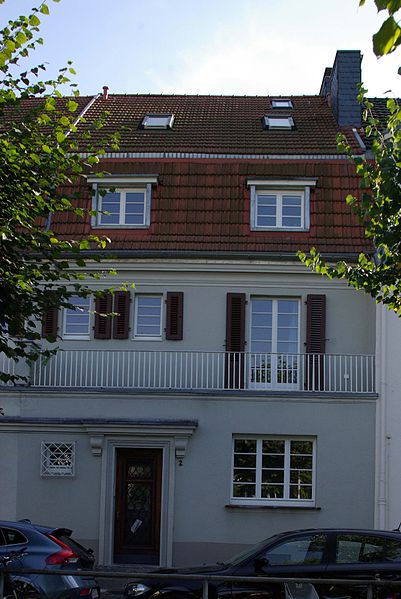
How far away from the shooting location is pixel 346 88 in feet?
86.8

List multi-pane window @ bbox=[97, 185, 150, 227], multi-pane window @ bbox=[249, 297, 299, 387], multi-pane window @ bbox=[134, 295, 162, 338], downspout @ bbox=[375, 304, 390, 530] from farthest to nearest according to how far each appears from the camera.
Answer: multi-pane window @ bbox=[97, 185, 150, 227]
multi-pane window @ bbox=[134, 295, 162, 338]
multi-pane window @ bbox=[249, 297, 299, 387]
downspout @ bbox=[375, 304, 390, 530]

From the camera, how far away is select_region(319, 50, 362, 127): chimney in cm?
2627

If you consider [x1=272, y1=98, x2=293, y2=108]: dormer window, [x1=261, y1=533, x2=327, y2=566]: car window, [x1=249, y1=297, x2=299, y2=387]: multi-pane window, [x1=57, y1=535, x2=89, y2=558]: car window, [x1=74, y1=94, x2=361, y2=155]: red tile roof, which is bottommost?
[x1=57, y1=535, x2=89, y2=558]: car window

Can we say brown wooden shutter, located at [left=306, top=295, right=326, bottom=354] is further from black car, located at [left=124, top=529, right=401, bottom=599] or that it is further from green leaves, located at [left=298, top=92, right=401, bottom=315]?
black car, located at [left=124, top=529, right=401, bottom=599]

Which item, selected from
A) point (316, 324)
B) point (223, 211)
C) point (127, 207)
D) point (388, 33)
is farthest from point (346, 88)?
point (388, 33)

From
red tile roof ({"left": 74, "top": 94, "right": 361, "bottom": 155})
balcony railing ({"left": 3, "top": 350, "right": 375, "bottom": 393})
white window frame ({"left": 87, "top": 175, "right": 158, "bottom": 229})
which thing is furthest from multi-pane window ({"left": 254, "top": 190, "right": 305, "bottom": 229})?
balcony railing ({"left": 3, "top": 350, "right": 375, "bottom": 393})

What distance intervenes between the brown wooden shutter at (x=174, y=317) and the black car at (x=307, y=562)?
9.57 meters

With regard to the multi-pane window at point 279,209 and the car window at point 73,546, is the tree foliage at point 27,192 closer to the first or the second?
the car window at point 73,546

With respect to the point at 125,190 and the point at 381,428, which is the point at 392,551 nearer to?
the point at 381,428

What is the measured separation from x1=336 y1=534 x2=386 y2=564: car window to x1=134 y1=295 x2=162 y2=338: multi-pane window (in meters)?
10.5

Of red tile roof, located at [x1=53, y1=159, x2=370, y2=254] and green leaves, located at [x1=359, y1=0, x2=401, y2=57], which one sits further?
red tile roof, located at [x1=53, y1=159, x2=370, y2=254]

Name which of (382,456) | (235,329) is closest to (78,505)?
(235,329)

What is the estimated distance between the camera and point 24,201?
34.8ft

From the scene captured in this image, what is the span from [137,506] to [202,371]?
10.9 ft
